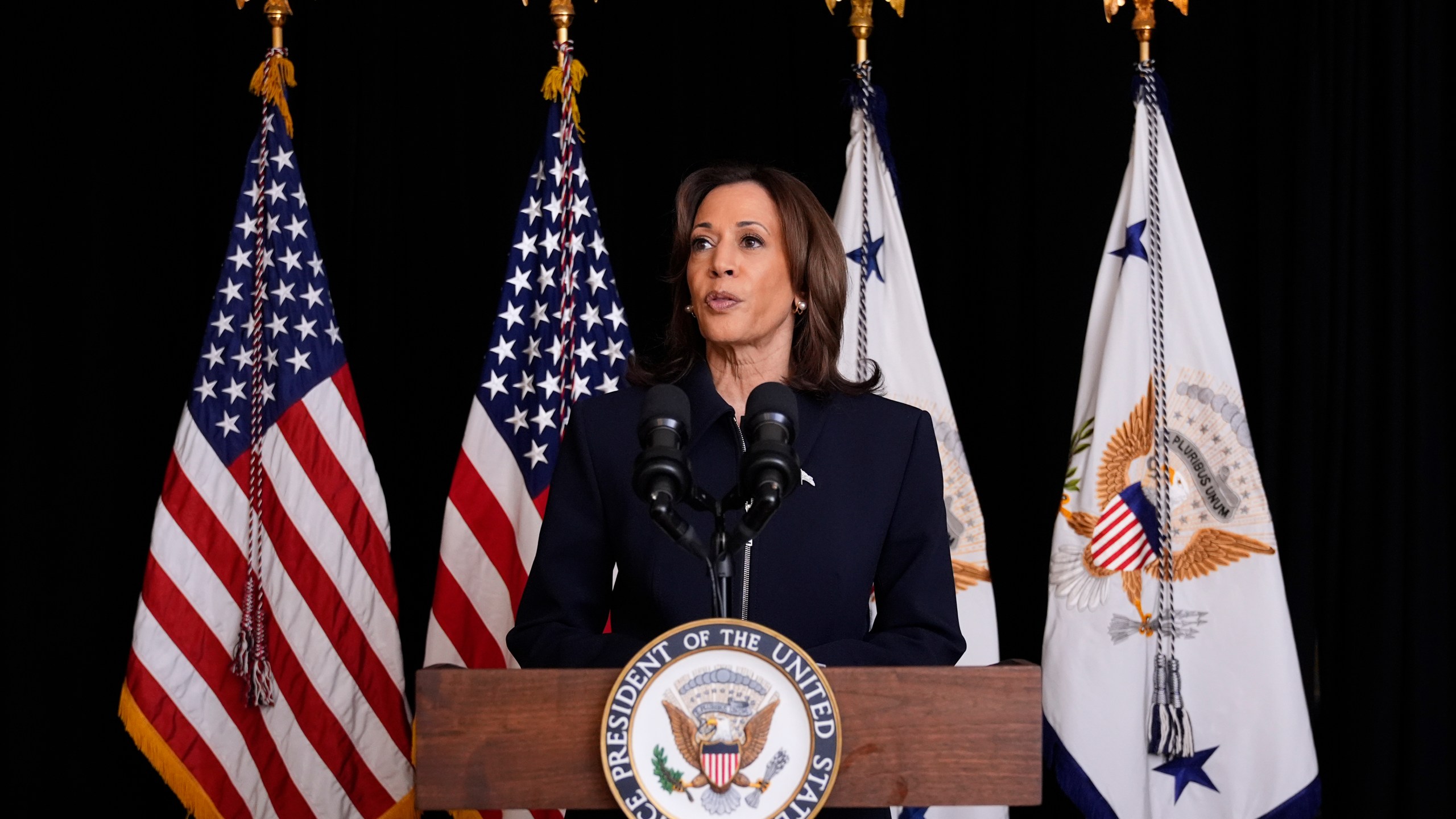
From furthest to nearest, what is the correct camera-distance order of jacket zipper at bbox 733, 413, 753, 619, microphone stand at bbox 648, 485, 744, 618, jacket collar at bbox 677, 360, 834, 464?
jacket collar at bbox 677, 360, 834, 464
jacket zipper at bbox 733, 413, 753, 619
microphone stand at bbox 648, 485, 744, 618

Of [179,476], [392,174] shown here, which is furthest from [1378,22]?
[179,476]

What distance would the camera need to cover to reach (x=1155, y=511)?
3.08 metres

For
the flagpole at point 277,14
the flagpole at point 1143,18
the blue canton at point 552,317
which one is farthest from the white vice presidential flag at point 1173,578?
the flagpole at point 277,14

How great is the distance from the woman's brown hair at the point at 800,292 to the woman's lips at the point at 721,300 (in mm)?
135

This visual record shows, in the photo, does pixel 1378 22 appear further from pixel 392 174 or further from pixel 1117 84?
pixel 392 174

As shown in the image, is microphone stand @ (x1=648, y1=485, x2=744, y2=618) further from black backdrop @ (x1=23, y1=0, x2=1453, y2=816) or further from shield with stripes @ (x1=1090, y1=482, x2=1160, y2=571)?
black backdrop @ (x1=23, y1=0, x2=1453, y2=816)

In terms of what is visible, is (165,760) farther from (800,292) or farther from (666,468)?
(666,468)

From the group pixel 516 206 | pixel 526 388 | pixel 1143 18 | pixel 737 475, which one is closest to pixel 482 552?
pixel 526 388

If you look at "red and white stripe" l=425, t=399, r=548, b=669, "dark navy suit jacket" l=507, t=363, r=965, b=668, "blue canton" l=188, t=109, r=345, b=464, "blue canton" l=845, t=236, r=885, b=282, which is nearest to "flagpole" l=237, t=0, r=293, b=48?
"blue canton" l=188, t=109, r=345, b=464

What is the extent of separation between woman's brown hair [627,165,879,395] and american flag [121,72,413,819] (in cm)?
156

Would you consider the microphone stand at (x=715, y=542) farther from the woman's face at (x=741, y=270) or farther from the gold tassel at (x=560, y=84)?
the gold tassel at (x=560, y=84)

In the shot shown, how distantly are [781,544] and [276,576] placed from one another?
1.97 metres

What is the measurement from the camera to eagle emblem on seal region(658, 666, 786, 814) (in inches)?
44.9

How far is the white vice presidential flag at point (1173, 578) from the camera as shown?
3.00m
